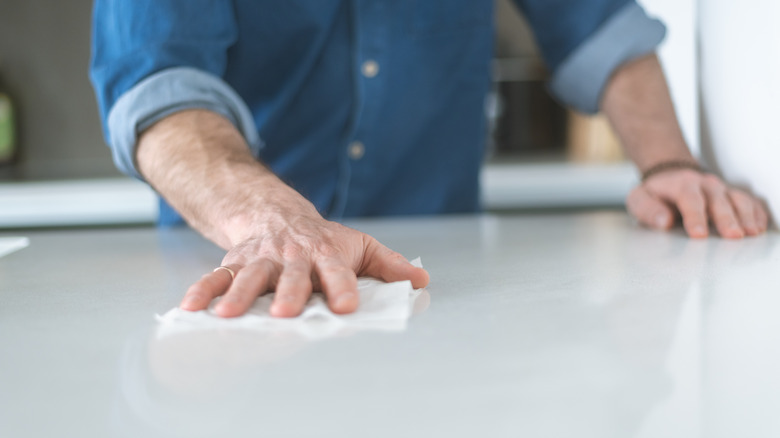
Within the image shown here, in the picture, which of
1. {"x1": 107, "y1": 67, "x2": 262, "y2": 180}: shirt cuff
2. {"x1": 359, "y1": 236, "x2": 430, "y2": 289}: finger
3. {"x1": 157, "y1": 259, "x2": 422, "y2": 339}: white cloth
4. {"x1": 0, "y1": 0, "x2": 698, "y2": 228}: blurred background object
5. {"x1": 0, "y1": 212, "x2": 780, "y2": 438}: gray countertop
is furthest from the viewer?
{"x1": 0, "y1": 0, "x2": 698, "y2": 228}: blurred background object

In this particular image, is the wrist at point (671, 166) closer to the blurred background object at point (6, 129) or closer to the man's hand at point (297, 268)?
the man's hand at point (297, 268)

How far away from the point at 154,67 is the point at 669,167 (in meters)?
0.69

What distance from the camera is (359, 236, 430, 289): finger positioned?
1.84 ft

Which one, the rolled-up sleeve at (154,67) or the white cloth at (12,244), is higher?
the rolled-up sleeve at (154,67)

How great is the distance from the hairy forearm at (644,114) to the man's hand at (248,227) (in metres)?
0.59

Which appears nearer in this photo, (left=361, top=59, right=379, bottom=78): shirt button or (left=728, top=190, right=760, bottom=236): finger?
(left=728, top=190, right=760, bottom=236): finger

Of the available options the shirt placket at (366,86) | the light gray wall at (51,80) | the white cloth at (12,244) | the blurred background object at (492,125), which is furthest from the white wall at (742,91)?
the light gray wall at (51,80)

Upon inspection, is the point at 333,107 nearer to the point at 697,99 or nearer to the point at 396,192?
the point at 396,192

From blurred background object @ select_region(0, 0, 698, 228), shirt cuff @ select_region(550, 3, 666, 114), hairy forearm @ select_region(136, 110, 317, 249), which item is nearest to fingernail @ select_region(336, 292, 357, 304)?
hairy forearm @ select_region(136, 110, 317, 249)

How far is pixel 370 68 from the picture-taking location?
108cm

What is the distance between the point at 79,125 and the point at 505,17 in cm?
152

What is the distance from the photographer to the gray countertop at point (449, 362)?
0.32 metres


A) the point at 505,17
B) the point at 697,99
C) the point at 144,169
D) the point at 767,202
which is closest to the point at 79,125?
the point at 505,17

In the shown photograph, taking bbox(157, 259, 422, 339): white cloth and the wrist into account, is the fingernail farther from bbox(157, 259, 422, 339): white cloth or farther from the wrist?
the wrist
